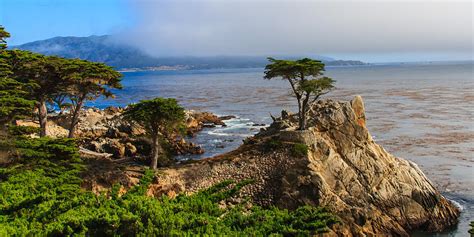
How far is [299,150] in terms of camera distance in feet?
94.7

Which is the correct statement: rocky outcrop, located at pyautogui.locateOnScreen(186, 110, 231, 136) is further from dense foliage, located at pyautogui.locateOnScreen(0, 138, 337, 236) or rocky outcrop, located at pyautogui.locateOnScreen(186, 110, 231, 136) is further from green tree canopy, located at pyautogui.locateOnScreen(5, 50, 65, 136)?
dense foliage, located at pyautogui.locateOnScreen(0, 138, 337, 236)

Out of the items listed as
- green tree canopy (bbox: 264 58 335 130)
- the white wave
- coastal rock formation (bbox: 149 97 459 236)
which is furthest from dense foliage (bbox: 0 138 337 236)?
the white wave

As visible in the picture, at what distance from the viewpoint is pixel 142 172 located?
2691 cm

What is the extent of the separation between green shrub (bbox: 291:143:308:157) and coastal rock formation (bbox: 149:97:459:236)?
0.21ft

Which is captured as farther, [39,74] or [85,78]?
[85,78]

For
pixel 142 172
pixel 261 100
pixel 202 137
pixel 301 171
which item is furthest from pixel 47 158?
pixel 261 100

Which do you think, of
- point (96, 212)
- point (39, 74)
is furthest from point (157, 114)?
point (96, 212)

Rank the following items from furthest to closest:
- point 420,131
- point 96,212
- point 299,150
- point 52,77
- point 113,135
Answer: point 420,131 < point 113,135 < point 52,77 < point 299,150 < point 96,212

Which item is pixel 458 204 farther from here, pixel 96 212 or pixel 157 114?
pixel 96 212

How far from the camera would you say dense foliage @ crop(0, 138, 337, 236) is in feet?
45.5

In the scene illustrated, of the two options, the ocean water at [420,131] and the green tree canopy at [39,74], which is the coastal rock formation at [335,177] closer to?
the ocean water at [420,131]

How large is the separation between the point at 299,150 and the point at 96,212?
16460 mm

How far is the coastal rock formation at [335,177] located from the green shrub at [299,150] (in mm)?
63

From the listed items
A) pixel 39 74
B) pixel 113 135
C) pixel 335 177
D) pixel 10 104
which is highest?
pixel 39 74
